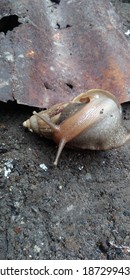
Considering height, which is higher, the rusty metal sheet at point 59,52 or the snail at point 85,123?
the rusty metal sheet at point 59,52

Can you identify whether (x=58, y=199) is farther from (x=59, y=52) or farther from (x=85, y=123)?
(x=59, y=52)

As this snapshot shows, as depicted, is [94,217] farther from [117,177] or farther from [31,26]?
[31,26]

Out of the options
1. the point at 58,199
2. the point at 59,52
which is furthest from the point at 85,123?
the point at 59,52

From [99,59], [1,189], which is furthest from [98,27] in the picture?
[1,189]

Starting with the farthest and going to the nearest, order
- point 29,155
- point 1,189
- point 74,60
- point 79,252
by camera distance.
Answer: point 74,60 → point 29,155 → point 1,189 → point 79,252

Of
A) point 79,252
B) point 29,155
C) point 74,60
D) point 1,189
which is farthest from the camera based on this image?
point 74,60

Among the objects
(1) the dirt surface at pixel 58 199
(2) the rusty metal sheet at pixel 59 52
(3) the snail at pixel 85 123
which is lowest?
(1) the dirt surface at pixel 58 199
